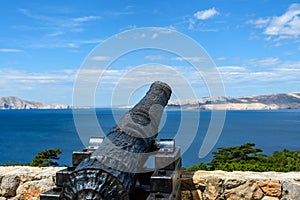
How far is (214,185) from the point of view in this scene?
3623mm

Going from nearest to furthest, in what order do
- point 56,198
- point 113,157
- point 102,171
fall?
point 102,171 < point 113,157 < point 56,198

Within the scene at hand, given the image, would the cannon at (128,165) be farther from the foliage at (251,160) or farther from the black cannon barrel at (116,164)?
the foliage at (251,160)

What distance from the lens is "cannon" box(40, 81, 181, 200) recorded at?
7.13 feet

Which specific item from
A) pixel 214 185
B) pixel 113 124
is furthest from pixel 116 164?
pixel 113 124

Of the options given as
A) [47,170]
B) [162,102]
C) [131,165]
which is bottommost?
[131,165]

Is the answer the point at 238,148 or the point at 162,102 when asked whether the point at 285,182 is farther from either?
the point at 238,148

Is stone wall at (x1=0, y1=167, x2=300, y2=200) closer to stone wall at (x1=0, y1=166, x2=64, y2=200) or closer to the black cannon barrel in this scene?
stone wall at (x1=0, y1=166, x2=64, y2=200)

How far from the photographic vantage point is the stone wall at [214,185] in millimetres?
3484

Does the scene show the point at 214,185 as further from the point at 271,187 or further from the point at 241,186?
the point at 271,187

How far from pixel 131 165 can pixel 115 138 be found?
35 cm

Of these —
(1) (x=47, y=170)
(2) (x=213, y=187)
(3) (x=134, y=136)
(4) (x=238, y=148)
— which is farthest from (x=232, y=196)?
(4) (x=238, y=148)

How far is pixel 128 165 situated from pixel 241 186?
1636 mm

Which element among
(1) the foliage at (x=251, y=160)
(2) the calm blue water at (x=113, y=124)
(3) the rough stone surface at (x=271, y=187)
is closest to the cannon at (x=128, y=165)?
(3) the rough stone surface at (x=271, y=187)

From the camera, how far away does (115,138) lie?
275 cm
